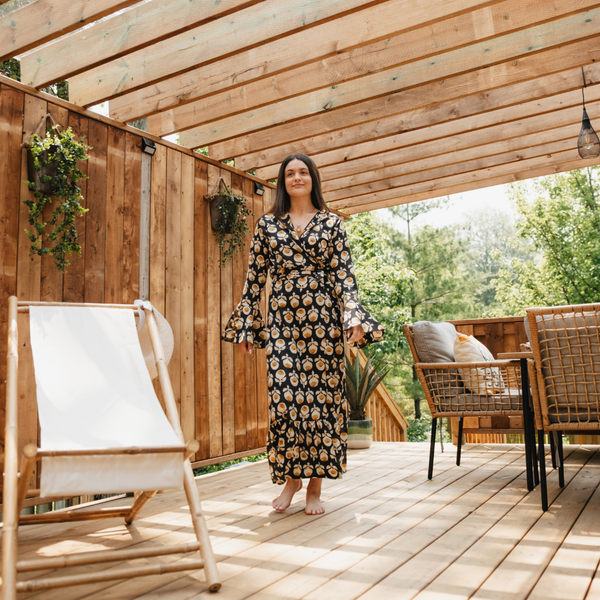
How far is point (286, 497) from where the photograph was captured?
269cm

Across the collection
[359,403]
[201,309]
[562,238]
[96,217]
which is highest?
[562,238]

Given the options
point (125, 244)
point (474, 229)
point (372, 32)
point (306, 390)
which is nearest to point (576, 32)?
point (372, 32)

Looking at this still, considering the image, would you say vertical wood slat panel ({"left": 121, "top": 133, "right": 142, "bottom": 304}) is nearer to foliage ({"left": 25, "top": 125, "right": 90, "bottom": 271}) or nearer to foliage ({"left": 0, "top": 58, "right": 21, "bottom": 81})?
foliage ({"left": 25, "top": 125, "right": 90, "bottom": 271})

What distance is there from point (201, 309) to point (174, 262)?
0.43 metres

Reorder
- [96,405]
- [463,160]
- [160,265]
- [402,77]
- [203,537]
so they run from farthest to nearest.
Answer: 1. [463,160]
2. [160,265]
3. [402,77]
4. [96,405]
5. [203,537]

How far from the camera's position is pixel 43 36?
112 inches

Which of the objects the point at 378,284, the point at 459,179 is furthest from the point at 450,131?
the point at 378,284

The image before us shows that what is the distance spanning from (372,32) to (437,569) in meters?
2.56

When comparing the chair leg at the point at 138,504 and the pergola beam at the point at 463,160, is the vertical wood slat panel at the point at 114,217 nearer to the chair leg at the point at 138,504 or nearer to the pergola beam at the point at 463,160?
the chair leg at the point at 138,504

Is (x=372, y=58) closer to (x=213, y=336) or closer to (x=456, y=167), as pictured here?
(x=456, y=167)

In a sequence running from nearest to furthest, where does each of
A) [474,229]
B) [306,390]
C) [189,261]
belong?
1. [306,390]
2. [189,261]
3. [474,229]

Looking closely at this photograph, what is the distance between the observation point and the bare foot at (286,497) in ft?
8.73

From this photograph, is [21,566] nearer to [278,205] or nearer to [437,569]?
[437,569]

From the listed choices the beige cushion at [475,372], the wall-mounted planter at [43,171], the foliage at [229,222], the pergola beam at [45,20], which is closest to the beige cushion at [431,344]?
the beige cushion at [475,372]
